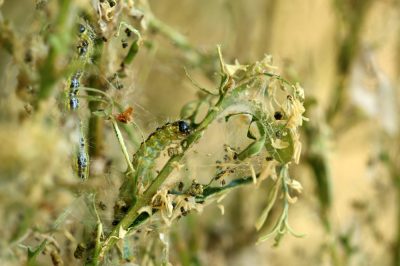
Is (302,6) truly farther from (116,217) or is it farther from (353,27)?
(116,217)

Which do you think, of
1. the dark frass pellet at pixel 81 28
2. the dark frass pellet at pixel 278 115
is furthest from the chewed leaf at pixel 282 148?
the dark frass pellet at pixel 81 28

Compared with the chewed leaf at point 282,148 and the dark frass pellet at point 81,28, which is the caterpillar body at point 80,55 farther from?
the chewed leaf at point 282,148

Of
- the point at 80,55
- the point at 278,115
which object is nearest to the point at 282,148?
the point at 278,115


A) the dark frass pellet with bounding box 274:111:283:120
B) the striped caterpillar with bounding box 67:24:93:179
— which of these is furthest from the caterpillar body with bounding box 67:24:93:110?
the dark frass pellet with bounding box 274:111:283:120

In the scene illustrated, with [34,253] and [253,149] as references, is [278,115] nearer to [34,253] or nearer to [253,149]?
[253,149]

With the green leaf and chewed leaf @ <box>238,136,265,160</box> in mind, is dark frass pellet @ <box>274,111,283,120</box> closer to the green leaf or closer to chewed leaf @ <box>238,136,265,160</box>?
chewed leaf @ <box>238,136,265,160</box>

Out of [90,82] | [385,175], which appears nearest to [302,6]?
[385,175]
